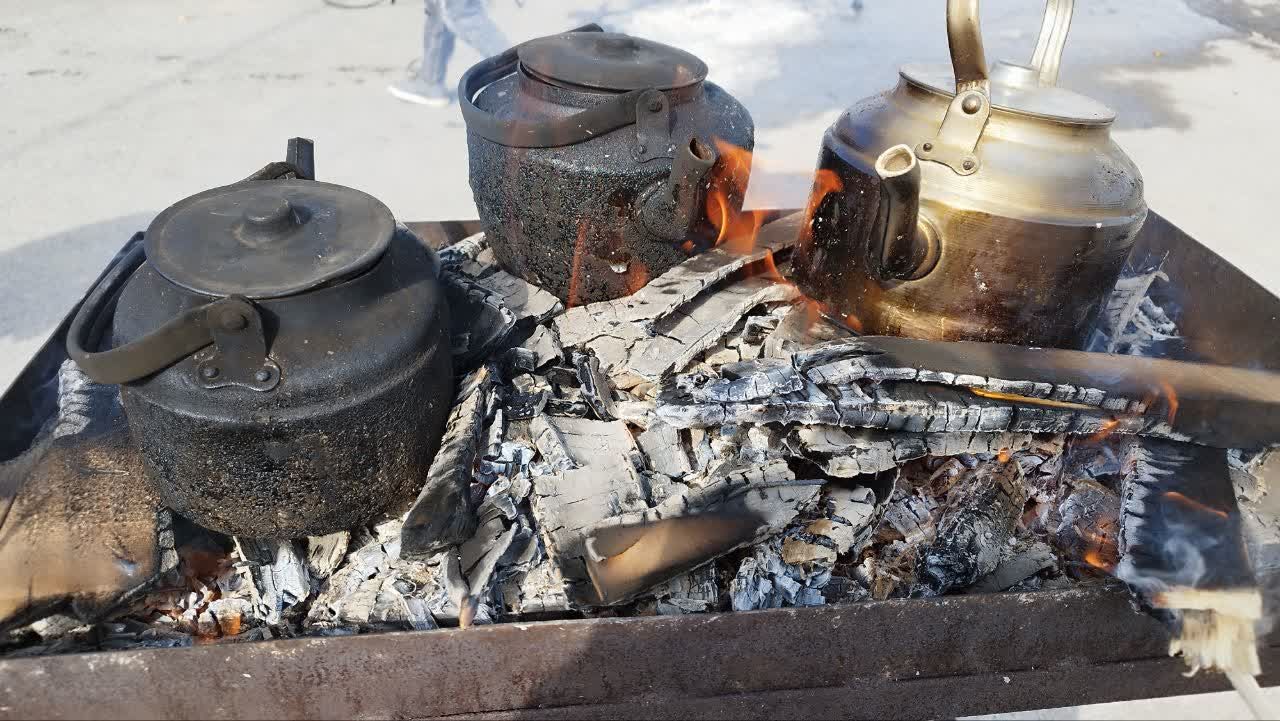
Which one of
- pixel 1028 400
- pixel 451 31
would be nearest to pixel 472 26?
pixel 451 31

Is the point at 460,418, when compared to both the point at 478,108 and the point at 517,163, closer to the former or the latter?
the point at 517,163

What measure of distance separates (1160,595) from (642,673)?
1291mm

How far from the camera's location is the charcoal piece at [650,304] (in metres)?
2.46

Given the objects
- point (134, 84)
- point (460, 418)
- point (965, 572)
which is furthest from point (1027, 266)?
point (134, 84)

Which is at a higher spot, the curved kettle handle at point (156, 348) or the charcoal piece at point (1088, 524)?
the curved kettle handle at point (156, 348)

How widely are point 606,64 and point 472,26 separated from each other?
4237 millimetres

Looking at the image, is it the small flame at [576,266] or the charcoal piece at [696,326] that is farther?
the small flame at [576,266]

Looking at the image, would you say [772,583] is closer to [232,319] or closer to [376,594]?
[376,594]

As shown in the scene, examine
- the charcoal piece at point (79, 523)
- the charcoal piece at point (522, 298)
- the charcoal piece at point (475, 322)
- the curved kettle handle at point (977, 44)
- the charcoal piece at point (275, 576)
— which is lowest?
the charcoal piece at point (275, 576)

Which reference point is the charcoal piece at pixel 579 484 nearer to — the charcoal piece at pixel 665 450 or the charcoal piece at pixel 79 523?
the charcoal piece at pixel 665 450

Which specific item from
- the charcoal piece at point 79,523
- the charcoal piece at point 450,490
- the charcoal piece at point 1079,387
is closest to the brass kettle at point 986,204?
the charcoal piece at point 1079,387

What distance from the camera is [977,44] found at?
1775 millimetres

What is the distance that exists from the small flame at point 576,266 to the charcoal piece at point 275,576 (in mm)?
1160

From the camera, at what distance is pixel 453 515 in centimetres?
191
